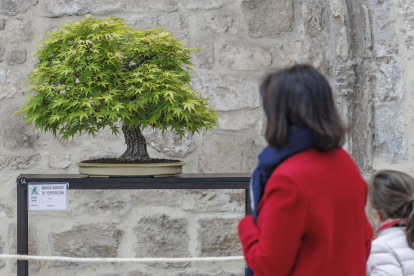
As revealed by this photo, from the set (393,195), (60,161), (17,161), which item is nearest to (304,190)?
(393,195)

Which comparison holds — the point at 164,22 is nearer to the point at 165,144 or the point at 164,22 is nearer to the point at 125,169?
the point at 165,144

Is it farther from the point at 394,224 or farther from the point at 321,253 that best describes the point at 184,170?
the point at 321,253

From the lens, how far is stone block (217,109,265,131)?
6.33ft

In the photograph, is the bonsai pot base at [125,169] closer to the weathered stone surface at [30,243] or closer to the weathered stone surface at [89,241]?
the weathered stone surface at [89,241]

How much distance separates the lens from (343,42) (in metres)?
1.73

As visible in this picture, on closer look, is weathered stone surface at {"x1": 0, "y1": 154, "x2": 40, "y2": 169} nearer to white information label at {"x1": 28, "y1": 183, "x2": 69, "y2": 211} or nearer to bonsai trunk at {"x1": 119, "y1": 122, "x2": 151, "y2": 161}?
white information label at {"x1": 28, "y1": 183, "x2": 69, "y2": 211}

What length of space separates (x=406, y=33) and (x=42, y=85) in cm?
137

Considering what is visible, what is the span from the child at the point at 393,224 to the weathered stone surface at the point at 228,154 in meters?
0.81

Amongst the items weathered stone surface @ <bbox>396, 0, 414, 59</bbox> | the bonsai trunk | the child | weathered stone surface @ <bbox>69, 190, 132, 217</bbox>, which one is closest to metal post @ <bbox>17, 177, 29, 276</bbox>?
the bonsai trunk

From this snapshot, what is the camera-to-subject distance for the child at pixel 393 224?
107 cm

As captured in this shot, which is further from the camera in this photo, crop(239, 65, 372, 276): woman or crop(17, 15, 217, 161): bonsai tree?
crop(17, 15, 217, 161): bonsai tree

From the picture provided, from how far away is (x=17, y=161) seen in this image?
1.93 m

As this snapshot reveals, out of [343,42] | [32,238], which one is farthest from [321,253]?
[32,238]

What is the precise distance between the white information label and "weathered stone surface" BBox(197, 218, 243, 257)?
2.45ft
